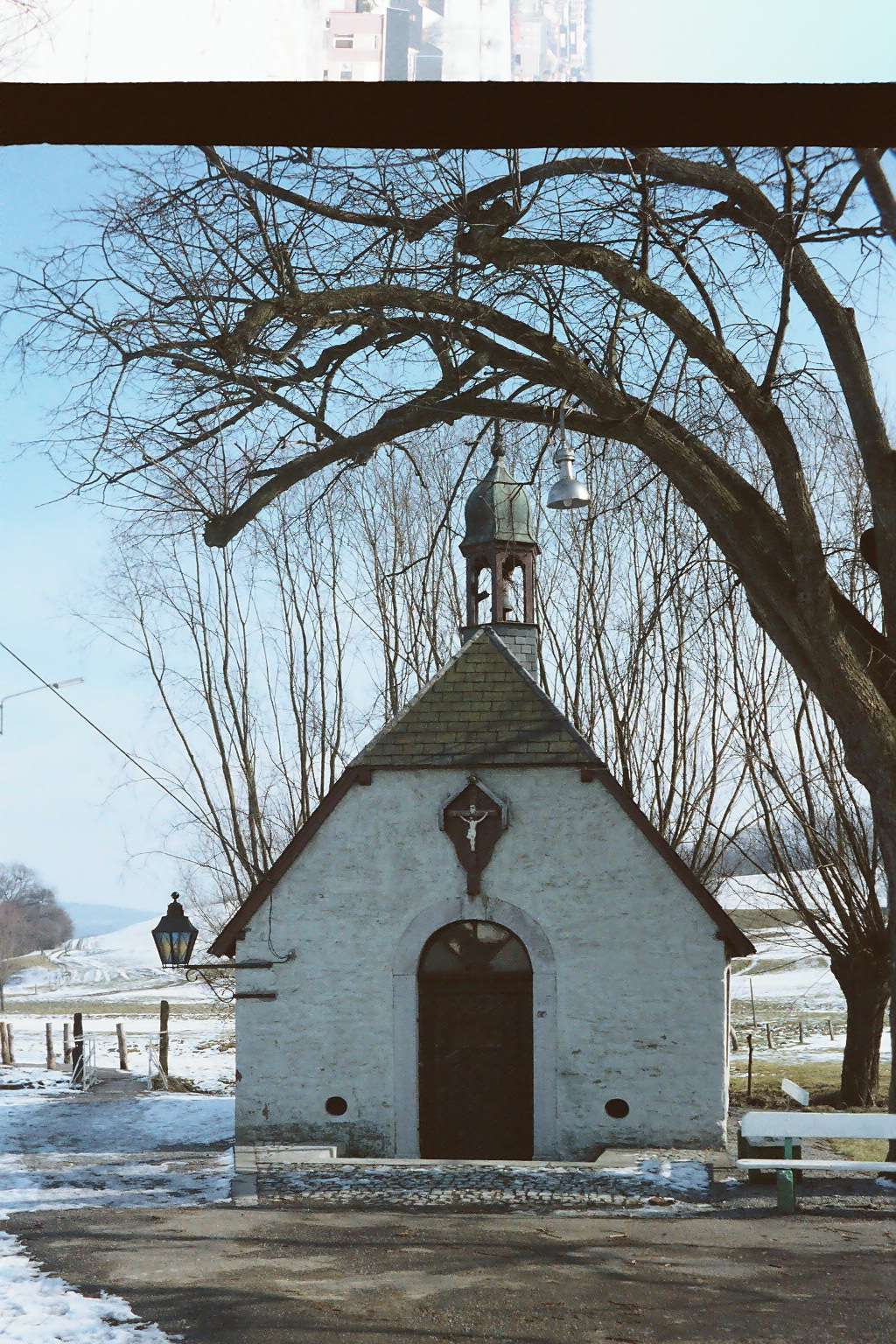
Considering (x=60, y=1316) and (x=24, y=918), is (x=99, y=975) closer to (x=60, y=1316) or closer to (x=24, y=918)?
(x=24, y=918)

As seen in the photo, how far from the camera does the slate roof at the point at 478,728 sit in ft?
41.3

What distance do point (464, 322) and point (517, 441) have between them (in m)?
9.93

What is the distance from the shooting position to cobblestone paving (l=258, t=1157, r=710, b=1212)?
9.11 metres

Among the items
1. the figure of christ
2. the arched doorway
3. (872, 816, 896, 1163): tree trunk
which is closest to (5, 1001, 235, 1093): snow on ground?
the arched doorway

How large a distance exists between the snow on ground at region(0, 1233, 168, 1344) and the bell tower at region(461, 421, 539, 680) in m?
9.94

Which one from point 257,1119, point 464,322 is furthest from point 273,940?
point 464,322

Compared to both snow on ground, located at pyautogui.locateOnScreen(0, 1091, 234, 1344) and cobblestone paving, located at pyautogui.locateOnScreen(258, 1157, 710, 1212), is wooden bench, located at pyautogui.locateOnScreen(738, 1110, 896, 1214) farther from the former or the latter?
snow on ground, located at pyautogui.locateOnScreen(0, 1091, 234, 1344)

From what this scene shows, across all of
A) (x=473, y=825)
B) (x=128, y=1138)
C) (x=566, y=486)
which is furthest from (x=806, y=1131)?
(x=128, y=1138)

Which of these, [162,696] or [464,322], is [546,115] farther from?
[162,696]

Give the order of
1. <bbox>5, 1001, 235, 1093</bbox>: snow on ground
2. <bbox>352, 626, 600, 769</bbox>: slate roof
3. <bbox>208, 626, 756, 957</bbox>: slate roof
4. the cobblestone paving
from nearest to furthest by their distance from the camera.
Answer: the cobblestone paving → <bbox>208, 626, 756, 957</bbox>: slate roof → <bbox>352, 626, 600, 769</bbox>: slate roof → <bbox>5, 1001, 235, 1093</bbox>: snow on ground

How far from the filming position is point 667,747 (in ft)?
57.7

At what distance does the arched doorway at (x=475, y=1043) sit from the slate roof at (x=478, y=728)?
5.51ft

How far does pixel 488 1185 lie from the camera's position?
9.88 metres

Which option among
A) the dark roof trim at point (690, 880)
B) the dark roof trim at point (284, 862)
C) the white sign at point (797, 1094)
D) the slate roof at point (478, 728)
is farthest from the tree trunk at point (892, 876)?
the dark roof trim at point (284, 862)
